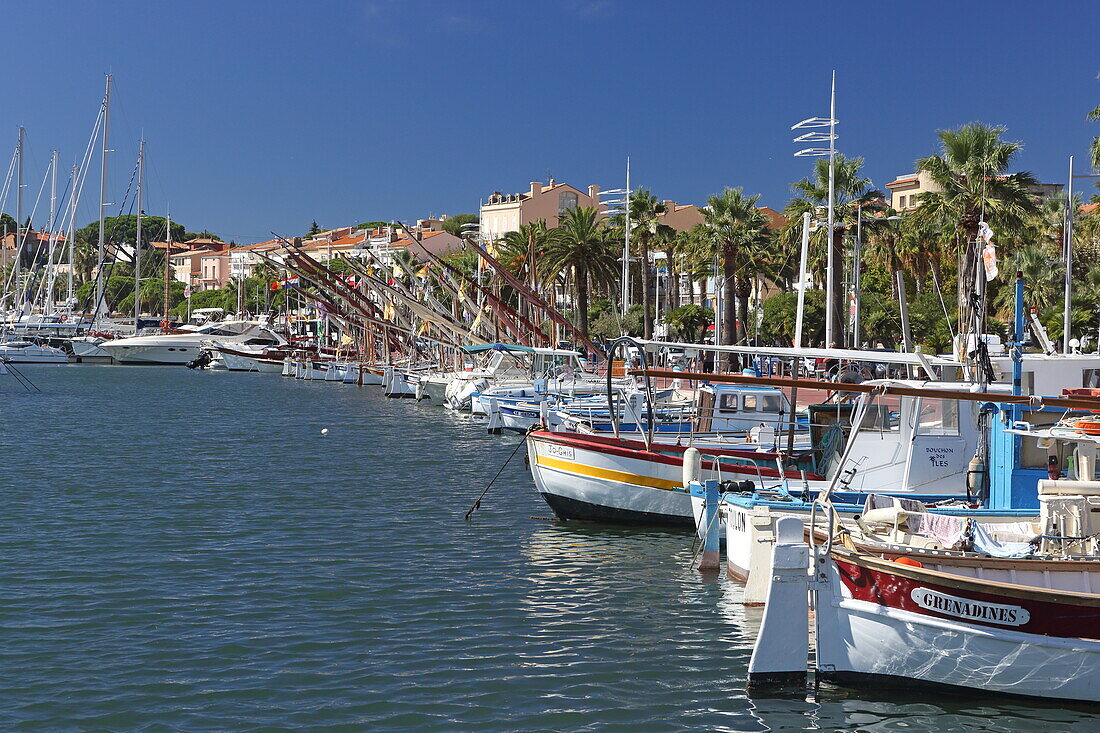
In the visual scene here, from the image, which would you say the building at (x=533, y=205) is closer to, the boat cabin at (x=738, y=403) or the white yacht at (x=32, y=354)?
the white yacht at (x=32, y=354)

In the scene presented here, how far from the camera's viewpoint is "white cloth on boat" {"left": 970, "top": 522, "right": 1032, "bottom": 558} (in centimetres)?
1404

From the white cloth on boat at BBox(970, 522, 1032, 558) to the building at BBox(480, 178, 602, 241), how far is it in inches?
5314

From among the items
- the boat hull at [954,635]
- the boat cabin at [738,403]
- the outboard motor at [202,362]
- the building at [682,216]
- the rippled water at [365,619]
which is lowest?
the rippled water at [365,619]

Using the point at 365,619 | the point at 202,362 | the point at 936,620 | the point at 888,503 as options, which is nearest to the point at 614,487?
the point at 888,503

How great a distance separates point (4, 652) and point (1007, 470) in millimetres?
14782

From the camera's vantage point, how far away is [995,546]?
14547mm

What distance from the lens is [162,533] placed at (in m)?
24.5

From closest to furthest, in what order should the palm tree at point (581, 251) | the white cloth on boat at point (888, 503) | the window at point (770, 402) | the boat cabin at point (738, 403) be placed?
the white cloth on boat at point (888, 503) < the boat cabin at point (738, 403) < the window at point (770, 402) < the palm tree at point (581, 251)

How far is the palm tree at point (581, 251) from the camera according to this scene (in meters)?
77.2

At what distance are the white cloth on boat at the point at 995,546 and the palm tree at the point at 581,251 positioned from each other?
61.5m

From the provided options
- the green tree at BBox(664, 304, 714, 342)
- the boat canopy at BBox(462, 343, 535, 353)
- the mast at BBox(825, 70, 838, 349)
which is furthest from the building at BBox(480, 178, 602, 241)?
the mast at BBox(825, 70, 838, 349)

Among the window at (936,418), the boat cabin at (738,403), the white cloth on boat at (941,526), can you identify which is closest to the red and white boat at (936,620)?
the white cloth on boat at (941,526)

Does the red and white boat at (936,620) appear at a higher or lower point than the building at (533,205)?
lower

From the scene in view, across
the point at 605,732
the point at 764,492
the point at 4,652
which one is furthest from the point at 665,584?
the point at 4,652
